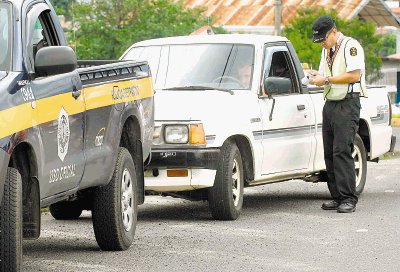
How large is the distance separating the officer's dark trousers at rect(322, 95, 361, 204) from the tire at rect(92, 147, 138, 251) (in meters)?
3.47

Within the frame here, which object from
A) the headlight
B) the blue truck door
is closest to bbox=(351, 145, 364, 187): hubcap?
the headlight

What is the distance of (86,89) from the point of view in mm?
10047

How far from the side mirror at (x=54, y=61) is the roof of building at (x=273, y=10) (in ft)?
145

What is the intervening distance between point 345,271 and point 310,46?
34871 millimetres

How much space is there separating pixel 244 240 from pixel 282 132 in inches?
105

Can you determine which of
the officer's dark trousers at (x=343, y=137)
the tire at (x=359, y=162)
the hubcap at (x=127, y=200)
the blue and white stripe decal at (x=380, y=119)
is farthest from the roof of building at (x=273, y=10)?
the hubcap at (x=127, y=200)

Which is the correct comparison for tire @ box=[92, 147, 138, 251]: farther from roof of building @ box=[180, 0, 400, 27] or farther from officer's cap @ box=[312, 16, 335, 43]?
roof of building @ box=[180, 0, 400, 27]

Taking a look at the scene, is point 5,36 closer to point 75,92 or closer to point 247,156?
point 75,92

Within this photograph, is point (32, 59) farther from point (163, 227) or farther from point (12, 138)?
point (163, 227)

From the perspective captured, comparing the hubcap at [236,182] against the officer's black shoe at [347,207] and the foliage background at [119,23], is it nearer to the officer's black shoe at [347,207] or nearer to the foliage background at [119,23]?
the officer's black shoe at [347,207]

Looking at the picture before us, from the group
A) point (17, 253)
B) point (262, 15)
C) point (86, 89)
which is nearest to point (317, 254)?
point (86, 89)

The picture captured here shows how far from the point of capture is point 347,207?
45.4ft

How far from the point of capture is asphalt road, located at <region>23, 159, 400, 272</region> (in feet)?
33.2

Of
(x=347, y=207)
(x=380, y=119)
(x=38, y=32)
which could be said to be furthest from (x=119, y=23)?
(x=38, y=32)
